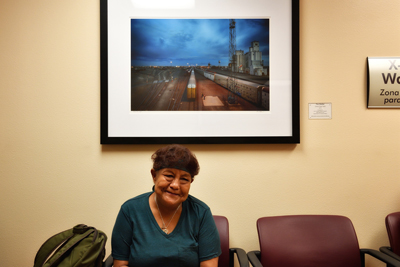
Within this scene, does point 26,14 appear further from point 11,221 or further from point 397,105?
point 397,105

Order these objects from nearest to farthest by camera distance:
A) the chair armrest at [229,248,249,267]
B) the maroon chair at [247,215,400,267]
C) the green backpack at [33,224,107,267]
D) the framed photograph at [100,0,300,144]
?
the green backpack at [33,224,107,267], the chair armrest at [229,248,249,267], the maroon chair at [247,215,400,267], the framed photograph at [100,0,300,144]

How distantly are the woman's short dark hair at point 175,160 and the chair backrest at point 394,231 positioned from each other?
1369mm

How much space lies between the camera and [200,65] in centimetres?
184

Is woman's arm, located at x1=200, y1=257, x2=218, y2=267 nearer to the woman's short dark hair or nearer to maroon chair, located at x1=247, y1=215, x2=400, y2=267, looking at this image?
maroon chair, located at x1=247, y1=215, x2=400, y2=267

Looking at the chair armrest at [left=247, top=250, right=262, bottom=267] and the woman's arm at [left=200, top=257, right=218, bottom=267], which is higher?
the woman's arm at [left=200, top=257, right=218, bottom=267]

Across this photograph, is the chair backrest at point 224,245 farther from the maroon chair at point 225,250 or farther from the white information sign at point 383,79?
the white information sign at point 383,79

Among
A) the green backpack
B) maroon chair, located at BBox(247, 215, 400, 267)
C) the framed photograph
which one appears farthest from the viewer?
the framed photograph

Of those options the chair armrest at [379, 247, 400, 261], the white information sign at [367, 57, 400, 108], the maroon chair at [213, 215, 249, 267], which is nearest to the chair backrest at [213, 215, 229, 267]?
the maroon chair at [213, 215, 249, 267]

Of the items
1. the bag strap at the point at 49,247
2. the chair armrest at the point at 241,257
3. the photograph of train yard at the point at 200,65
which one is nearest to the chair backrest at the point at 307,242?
the chair armrest at the point at 241,257

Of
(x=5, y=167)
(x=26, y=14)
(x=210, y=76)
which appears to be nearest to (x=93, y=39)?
(x=26, y=14)

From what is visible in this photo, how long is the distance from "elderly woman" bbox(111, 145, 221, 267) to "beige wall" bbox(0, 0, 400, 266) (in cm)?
53

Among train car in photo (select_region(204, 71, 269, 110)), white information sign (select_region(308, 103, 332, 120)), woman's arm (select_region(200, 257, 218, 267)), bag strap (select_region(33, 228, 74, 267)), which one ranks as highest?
train car in photo (select_region(204, 71, 269, 110))

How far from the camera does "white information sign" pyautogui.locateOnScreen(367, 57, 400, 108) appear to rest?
1845 mm

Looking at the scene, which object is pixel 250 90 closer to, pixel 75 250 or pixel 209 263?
pixel 209 263
